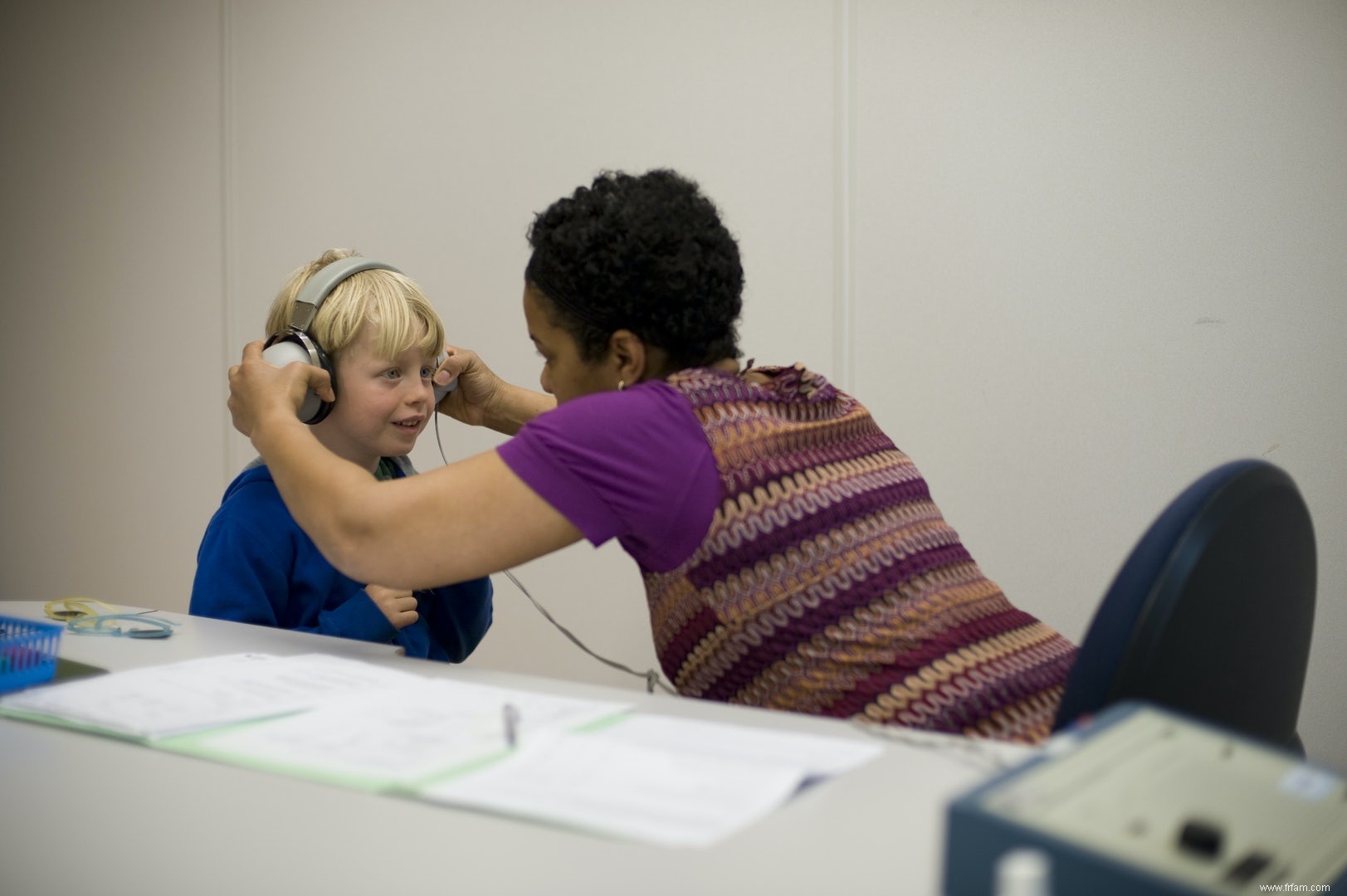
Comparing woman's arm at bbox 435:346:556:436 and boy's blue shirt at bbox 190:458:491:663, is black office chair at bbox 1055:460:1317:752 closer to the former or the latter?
boy's blue shirt at bbox 190:458:491:663

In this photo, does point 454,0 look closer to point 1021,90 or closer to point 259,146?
point 259,146

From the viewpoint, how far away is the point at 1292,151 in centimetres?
219

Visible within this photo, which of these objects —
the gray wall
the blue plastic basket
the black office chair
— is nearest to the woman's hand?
the blue plastic basket

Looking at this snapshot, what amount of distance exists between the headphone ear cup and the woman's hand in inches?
3.3

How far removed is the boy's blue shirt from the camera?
1427 mm

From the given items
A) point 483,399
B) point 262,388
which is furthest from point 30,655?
point 483,399

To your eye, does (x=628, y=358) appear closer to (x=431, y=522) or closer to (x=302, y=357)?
(x=431, y=522)

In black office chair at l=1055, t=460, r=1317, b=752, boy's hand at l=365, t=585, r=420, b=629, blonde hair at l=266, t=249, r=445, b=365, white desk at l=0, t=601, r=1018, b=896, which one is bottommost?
boy's hand at l=365, t=585, r=420, b=629

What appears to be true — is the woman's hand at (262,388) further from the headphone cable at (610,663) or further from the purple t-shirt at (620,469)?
the purple t-shirt at (620,469)

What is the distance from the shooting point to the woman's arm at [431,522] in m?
1.05

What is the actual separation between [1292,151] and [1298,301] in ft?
0.97

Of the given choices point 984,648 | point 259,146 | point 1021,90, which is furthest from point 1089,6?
point 259,146

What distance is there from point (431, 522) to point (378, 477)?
793 millimetres

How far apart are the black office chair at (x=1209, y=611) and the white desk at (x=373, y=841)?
14 cm
